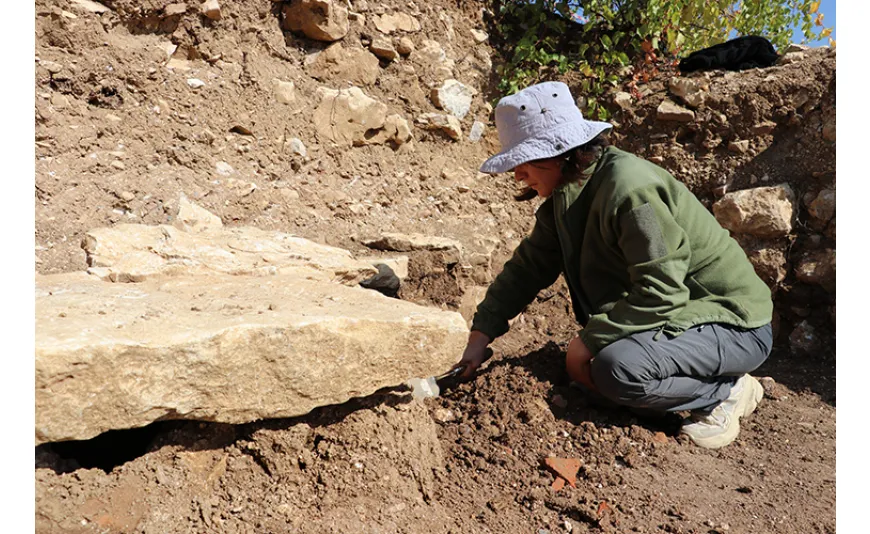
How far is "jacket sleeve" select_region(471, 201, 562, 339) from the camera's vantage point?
2.85 meters

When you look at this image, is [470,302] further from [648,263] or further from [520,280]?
[648,263]

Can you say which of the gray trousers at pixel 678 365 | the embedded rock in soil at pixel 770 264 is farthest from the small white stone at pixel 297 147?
the embedded rock in soil at pixel 770 264

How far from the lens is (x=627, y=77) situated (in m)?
4.50

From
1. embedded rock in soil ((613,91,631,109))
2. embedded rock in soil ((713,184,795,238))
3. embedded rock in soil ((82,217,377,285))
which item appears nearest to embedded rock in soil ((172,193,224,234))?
embedded rock in soil ((82,217,377,285))

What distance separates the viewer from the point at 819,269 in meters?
3.69

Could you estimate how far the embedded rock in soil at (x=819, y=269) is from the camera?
3.66 meters

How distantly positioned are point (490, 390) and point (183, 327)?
1336 mm

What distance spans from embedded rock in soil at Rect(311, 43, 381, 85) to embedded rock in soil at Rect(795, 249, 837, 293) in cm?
284

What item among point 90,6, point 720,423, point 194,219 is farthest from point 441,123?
point 720,423

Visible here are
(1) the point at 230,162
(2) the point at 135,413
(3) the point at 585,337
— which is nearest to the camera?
(2) the point at 135,413

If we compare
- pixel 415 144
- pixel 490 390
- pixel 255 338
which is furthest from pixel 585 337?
pixel 415 144

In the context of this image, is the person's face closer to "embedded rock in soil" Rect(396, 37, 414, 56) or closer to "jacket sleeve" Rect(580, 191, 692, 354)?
"jacket sleeve" Rect(580, 191, 692, 354)

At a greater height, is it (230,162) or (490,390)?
(230,162)

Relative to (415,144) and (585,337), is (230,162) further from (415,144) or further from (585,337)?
(585,337)
